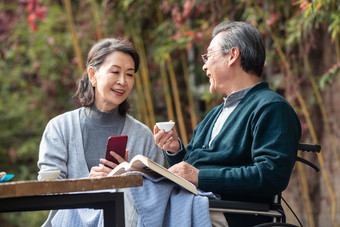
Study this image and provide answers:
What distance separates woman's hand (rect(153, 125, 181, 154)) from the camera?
7.64 feet

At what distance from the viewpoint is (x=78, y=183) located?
152cm

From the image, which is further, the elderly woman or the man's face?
the elderly woman

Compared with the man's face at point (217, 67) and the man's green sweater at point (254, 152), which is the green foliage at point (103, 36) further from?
the man's green sweater at point (254, 152)

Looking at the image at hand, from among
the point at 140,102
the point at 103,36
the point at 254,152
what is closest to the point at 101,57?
the point at 254,152

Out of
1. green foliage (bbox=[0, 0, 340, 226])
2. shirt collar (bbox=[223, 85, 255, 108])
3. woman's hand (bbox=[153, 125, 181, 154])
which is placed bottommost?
woman's hand (bbox=[153, 125, 181, 154])

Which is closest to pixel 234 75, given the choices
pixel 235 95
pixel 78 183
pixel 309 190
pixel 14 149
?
pixel 235 95

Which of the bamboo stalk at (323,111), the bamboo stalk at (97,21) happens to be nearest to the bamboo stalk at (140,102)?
the bamboo stalk at (97,21)

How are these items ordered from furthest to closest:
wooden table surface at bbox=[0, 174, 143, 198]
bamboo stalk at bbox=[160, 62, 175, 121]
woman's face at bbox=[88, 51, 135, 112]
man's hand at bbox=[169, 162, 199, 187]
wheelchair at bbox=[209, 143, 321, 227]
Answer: bamboo stalk at bbox=[160, 62, 175, 121], woman's face at bbox=[88, 51, 135, 112], man's hand at bbox=[169, 162, 199, 187], wheelchair at bbox=[209, 143, 321, 227], wooden table surface at bbox=[0, 174, 143, 198]

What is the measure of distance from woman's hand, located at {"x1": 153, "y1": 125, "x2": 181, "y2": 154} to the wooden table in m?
0.65

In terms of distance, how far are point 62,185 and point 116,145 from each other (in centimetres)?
67

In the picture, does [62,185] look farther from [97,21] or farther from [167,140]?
[97,21]

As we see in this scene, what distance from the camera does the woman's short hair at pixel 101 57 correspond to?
108 inches

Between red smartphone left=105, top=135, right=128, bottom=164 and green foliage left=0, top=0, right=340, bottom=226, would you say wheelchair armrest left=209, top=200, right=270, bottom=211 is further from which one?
green foliage left=0, top=0, right=340, bottom=226


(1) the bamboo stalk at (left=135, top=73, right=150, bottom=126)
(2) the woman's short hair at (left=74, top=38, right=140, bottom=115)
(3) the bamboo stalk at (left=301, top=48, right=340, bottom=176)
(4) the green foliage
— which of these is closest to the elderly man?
(2) the woman's short hair at (left=74, top=38, right=140, bottom=115)
